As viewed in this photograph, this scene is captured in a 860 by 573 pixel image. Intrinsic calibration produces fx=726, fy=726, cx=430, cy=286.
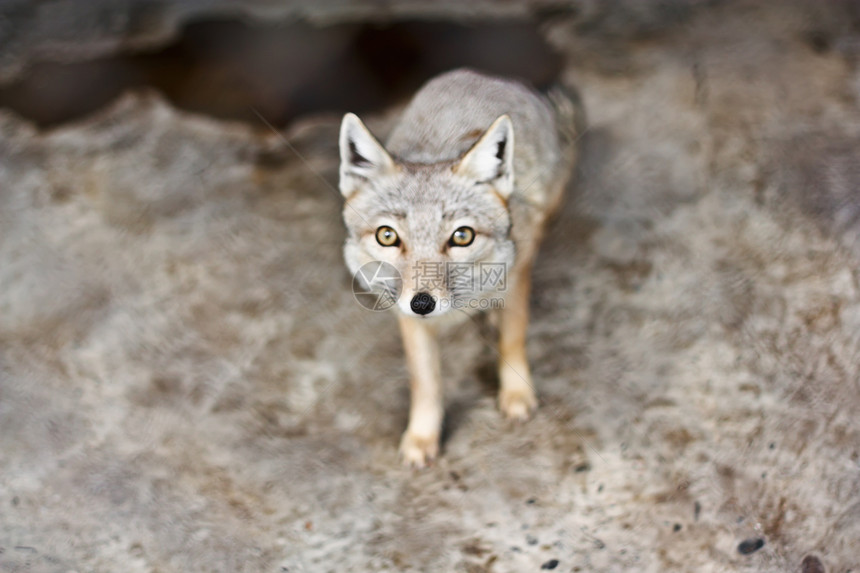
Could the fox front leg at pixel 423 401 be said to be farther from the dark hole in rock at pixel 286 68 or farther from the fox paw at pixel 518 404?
the dark hole in rock at pixel 286 68

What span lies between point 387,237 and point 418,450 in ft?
3.29

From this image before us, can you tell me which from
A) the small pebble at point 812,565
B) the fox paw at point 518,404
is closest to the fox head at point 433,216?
the fox paw at point 518,404

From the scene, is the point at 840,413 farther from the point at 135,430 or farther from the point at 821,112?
the point at 135,430

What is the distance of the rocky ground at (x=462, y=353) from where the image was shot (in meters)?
2.82

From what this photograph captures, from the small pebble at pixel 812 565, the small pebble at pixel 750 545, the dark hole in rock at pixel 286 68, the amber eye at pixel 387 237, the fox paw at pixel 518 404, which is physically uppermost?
the amber eye at pixel 387 237

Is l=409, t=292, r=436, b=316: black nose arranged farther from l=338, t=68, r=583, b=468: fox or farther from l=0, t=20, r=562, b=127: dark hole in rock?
l=0, t=20, r=562, b=127: dark hole in rock

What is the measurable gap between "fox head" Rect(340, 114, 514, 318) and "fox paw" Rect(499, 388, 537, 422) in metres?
0.69

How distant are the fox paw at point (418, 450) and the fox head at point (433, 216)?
27.4 inches

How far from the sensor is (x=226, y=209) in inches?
163

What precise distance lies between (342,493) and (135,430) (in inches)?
39.3

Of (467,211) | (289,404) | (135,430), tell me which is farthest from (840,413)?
(135,430)

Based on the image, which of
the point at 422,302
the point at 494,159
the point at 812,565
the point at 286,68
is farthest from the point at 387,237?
the point at 286,68

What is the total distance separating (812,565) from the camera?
270 centimetres

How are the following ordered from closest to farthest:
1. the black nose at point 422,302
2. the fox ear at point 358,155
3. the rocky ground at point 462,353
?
the black nose at point 422,302
the fox ear at point 358,155
the rocky ground at point 462,353
